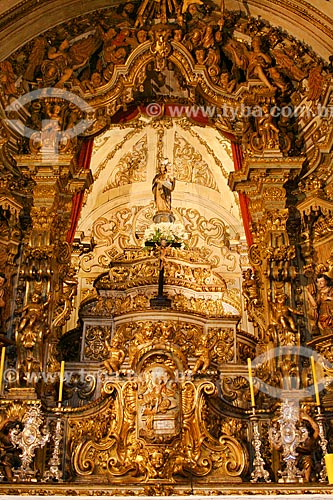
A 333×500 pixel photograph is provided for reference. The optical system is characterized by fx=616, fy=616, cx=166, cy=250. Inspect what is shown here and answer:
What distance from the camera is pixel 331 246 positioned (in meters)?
8.00

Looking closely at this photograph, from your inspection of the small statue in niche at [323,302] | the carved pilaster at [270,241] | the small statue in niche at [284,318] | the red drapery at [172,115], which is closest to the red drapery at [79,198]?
the red drapery at [172,115]

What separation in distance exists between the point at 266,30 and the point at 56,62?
10.7ft

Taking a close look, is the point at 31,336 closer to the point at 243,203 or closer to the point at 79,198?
the point at 79,198

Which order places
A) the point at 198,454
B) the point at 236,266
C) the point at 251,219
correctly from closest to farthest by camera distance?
the point at 198,454
the point at 251,219
the point at 236,266

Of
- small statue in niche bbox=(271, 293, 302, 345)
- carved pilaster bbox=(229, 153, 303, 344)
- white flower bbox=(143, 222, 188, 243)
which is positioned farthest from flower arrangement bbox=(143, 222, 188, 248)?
small statue in niche bbox=(271, 293, 302, 345)

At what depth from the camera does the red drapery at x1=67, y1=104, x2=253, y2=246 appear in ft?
28.7

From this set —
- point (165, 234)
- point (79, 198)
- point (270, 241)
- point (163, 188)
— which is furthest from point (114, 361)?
point (165, 234)

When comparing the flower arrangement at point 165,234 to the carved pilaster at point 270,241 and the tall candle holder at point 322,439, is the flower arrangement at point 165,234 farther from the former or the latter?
the tall candle holder at point 322,439

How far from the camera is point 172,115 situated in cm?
1013

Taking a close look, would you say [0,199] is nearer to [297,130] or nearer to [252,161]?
[252,161]

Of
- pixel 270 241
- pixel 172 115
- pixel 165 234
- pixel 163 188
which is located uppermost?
pixel 172 115

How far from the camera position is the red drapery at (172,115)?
8.76 metres

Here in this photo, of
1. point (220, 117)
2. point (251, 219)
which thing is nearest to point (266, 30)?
point (220, 117)

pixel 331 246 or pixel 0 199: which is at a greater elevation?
pixel 0 199
